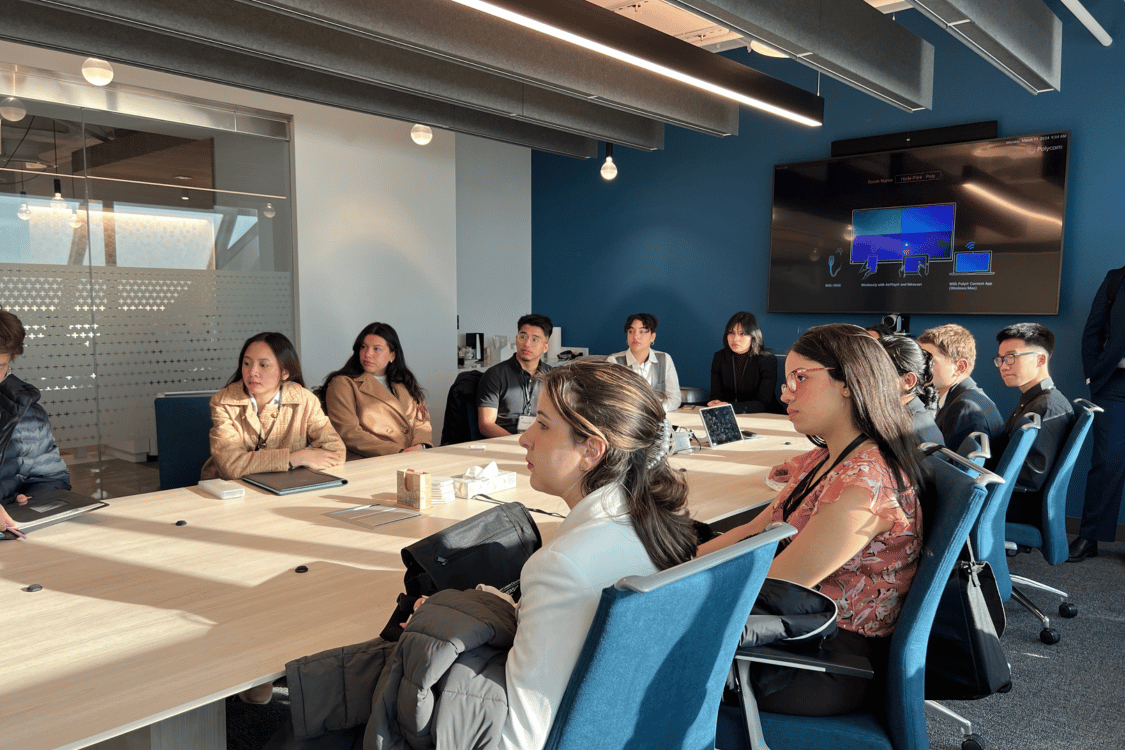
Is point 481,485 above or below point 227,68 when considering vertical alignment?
below

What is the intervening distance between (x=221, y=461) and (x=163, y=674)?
183 centimetres

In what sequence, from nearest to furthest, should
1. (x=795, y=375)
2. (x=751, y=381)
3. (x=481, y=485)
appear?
(x=795, y=375)
(x=481, y=485)
(x=751, y=381)

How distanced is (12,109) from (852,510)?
4994mm

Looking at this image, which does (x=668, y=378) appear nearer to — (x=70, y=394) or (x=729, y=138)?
(x=729, y=138)

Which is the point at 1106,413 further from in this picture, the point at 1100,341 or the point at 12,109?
the point at 12,109

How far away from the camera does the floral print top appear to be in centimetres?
175

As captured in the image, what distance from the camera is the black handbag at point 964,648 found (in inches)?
70.1

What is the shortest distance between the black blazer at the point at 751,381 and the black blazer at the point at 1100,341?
1.96 m

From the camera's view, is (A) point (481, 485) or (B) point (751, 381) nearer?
(A) point (481, 485)

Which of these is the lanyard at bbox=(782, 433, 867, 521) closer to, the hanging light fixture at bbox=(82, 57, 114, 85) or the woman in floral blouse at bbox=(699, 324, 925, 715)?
the woman in floral blouse at bbox=(699, 324, 925, 715)

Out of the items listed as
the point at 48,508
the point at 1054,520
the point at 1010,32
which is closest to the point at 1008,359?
the point at 1054,520

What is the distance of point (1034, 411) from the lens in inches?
139

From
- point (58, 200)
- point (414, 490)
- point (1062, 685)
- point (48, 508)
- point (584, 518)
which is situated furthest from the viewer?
point (58, 200)

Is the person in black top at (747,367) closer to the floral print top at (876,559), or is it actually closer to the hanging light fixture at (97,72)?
the floral print top at (876,559)
